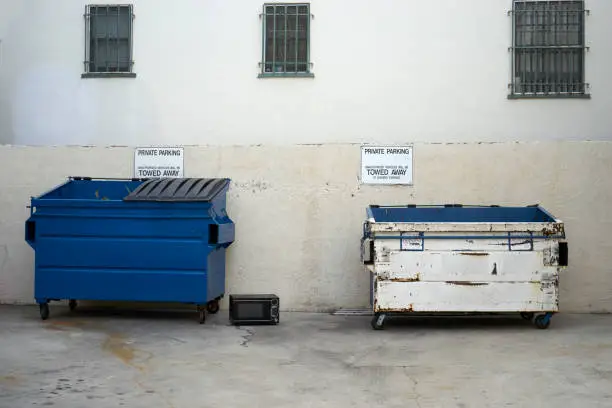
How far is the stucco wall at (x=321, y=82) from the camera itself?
1260 centimetres

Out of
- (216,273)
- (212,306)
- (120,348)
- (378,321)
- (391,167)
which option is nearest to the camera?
(120,348)

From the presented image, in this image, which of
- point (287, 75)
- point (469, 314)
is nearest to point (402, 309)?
point (469, 314)

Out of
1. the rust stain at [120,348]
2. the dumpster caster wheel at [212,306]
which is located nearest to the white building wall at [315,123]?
the dumpster caster wheel at [212,306]

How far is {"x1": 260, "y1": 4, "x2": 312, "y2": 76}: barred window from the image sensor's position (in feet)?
42.1

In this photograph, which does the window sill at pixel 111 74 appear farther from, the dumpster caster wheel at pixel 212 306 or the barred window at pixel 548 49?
the barred window at pixel 548 49

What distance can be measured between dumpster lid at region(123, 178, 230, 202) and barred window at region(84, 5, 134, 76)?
370cm

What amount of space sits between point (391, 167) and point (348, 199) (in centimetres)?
72

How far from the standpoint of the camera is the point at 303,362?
24.1ft

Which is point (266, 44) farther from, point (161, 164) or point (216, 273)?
point (216, 273)

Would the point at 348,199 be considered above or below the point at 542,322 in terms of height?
above

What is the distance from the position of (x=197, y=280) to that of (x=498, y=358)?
12.2 ft

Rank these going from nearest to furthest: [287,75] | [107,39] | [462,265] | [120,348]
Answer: [120,348], [462,265], [287,75], [107,39]

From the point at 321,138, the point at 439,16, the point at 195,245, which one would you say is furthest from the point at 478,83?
the point at 195,245

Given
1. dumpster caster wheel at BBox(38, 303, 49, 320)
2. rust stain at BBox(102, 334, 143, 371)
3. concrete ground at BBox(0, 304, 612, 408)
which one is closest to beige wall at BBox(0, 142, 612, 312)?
concrete ground at BBox(0, 304, 612, 408)
